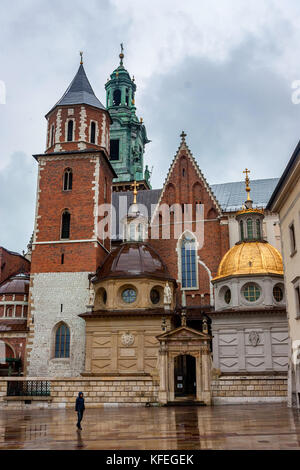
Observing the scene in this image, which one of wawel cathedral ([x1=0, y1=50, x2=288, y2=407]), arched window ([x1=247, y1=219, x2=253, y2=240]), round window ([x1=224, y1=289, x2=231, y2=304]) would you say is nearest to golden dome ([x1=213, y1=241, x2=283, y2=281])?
wawel cathedral ([x1=0, y1=50, x2=288, y2=407])

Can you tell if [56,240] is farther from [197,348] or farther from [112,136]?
[112,136]

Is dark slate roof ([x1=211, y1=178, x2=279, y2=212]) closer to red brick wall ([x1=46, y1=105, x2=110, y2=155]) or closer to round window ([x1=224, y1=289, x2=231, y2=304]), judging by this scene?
round window ([x1=224, y1=289, x2=231, y2=304])

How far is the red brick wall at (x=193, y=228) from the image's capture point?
39.3 m

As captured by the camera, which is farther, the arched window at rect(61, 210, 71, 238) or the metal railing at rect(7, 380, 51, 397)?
the arched window at rect(61, 210, 71, 238)

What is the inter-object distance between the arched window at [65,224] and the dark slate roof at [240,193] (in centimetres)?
1346

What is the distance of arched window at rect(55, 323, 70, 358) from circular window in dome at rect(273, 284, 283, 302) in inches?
583

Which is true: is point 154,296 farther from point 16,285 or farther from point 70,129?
point 70,129

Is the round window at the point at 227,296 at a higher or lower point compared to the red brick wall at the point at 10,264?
lower

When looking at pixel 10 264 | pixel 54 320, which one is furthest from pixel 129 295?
pixel 10 264

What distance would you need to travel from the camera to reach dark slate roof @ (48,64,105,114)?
41.5 meters

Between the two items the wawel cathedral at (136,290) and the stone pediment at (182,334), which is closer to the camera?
the wawel cathedral at (136,290)

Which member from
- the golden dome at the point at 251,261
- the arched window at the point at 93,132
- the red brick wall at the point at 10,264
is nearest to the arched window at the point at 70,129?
the arched window at the point at 93,132

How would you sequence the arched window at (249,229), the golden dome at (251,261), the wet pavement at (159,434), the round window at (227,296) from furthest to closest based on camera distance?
the arched window at (249,229), the round window at (227,296), the golden dome at (251,261), the wet pavement at (159,434)

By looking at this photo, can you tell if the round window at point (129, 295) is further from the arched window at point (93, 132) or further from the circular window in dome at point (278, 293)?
the arched window at point (93, 132)
